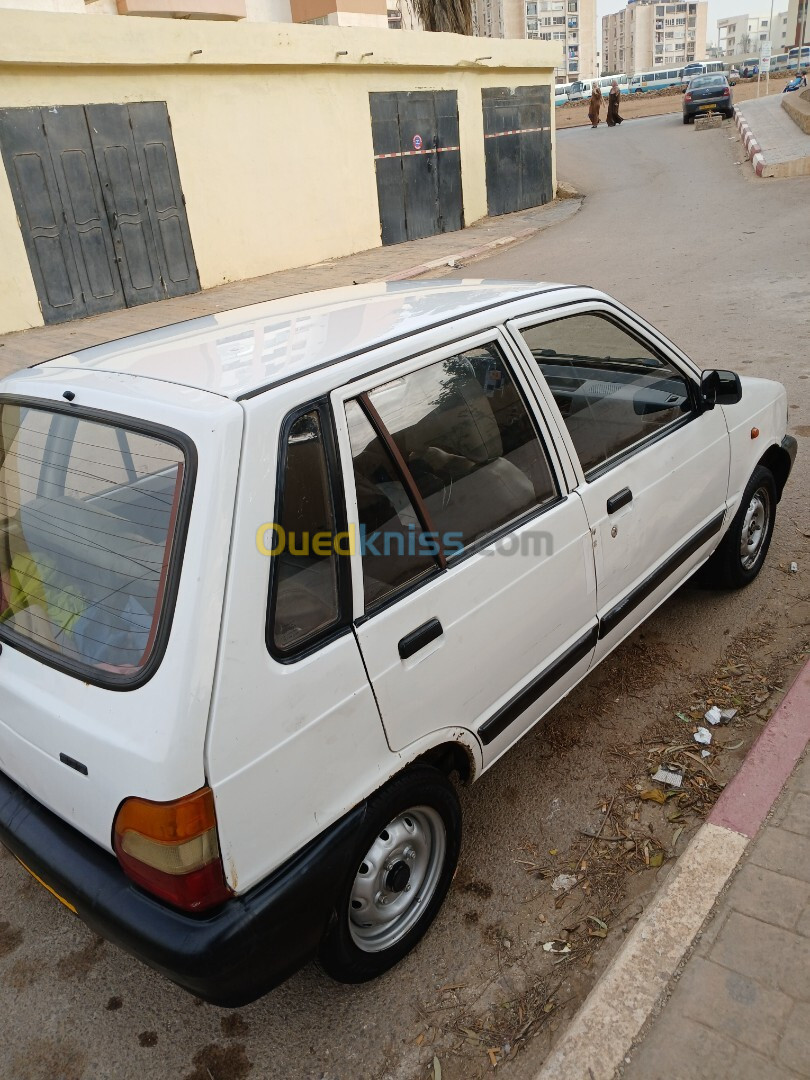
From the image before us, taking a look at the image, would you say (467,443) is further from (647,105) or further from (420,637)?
(647,105)

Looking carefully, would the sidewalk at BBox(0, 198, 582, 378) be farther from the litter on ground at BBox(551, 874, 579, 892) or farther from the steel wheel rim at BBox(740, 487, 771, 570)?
the litter on ground at BBox(551, 874, 579, 892)

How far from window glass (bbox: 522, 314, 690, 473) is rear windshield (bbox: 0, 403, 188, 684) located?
1424mm

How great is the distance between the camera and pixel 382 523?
2.31 metres

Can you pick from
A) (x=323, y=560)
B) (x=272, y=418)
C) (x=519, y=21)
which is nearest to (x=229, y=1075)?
(x=323, y=560)

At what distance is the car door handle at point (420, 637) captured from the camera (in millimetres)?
2260

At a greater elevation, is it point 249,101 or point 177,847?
point 249,101

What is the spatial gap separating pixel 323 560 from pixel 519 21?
126m

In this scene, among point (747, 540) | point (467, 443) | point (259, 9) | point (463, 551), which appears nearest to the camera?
point (463, 551)

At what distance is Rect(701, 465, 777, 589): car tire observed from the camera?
4051 millimetres

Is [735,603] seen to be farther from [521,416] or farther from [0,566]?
[0,566]

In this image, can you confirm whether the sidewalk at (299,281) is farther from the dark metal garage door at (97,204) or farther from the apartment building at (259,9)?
the apartment building at (259,9)

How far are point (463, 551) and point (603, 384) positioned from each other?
1356mm

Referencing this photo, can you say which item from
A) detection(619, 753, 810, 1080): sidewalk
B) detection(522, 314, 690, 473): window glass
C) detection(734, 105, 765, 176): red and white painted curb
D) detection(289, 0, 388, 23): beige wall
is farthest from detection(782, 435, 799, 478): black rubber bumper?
detection(289, 0, 388, 23): beige wall

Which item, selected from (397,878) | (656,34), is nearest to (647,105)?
(397,878)
